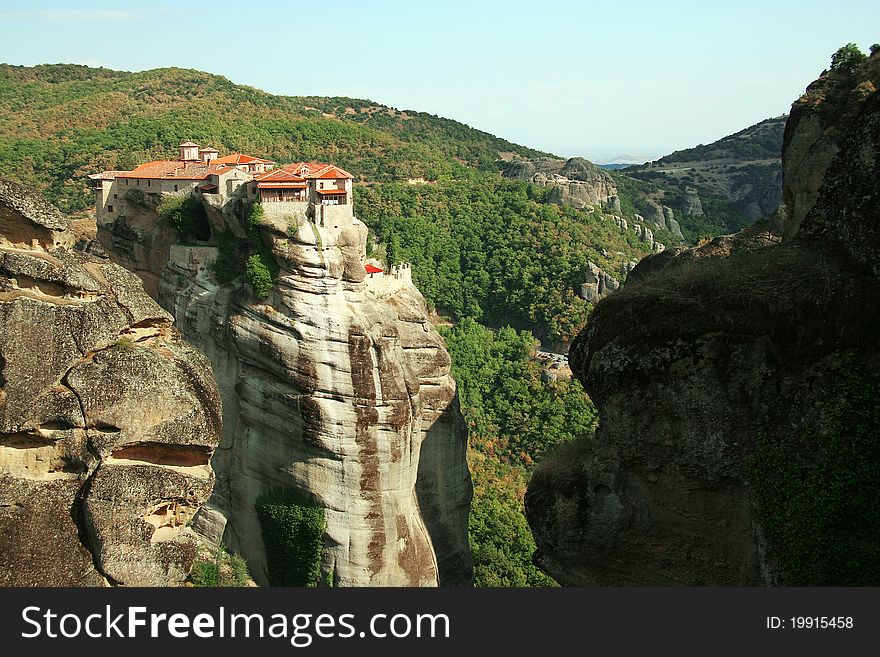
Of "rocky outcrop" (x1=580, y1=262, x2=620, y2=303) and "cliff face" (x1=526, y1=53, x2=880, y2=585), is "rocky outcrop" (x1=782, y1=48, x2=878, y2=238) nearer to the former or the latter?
"cliff face" (x1=526, y1=53, x2=880, y2=585)

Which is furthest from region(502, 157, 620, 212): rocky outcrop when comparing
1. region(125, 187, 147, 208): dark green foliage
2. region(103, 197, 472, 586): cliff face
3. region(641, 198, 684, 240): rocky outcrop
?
region(125, 187, 147, 208): dark green foliage

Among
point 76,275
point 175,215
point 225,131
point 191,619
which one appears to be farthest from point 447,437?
point 225,131

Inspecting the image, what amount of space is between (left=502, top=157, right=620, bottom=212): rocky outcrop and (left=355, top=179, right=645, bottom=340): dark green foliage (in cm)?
178

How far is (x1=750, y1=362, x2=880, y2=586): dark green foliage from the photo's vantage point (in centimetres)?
1045

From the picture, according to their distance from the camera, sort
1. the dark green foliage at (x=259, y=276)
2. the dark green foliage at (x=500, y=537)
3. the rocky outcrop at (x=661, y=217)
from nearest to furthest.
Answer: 1. the dark green foliage at (x=259, y=276)
2. the dark green foliage at (x=500, y=537)
3. the rocky outcrop at (x=661, y=217)

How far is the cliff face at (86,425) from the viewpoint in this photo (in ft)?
36.6

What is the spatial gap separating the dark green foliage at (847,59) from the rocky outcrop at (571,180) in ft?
152

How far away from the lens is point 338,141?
7219cm

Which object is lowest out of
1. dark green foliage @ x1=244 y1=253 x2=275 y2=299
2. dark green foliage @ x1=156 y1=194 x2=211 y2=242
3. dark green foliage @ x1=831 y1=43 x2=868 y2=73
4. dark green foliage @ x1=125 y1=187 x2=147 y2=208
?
dark green foliage @ x1=244 y1=253 x2=275 y2=299

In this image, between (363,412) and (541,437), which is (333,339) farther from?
(541,437)

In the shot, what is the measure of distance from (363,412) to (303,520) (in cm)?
410

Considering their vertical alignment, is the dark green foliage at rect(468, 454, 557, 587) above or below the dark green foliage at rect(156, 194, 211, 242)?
below

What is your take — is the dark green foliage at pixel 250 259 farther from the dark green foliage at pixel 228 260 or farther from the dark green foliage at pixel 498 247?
the dark green foliage at pixel 498 247

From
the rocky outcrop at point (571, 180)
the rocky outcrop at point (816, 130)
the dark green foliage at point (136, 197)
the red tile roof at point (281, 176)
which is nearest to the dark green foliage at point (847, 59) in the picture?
the rocky outcrop at point (816, 130)
